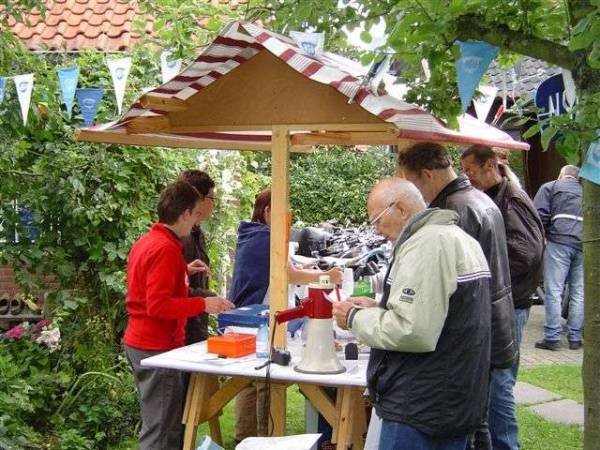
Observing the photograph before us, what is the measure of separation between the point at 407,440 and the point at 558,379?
4.52 metres

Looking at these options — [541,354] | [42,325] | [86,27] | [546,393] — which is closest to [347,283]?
[42,325]

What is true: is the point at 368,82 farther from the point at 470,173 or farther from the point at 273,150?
the point at 470,173

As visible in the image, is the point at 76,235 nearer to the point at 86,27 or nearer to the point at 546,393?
the point at 546,393

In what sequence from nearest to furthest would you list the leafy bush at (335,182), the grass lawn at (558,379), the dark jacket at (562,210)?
the grass lawn at (558,379)
the dark jacket at (562,210)
the leafy bush at (335,182)

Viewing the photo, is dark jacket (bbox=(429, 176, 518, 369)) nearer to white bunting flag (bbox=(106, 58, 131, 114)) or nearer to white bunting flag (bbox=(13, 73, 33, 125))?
white bunting flag (bbox=(106, 58, 131, 114))

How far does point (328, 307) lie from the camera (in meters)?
3.64

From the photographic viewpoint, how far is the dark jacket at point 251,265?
4.80 meters

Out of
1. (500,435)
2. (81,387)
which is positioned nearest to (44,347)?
(81,387)

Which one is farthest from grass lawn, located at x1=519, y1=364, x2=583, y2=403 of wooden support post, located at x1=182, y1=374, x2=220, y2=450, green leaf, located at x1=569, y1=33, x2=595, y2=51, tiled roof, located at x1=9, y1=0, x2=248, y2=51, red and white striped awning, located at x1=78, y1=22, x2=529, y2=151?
tiled roof, located at x1=9, y1=0, x2=248, y2=51

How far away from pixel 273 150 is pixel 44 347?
8.76 feet

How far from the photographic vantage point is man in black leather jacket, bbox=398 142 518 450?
12.1ft

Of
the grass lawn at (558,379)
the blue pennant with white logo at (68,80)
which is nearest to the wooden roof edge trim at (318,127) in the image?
the blue pennant with white logo at (68,80)

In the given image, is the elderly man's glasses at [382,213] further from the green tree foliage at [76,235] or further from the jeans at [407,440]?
the green tree foliage at [76,235]

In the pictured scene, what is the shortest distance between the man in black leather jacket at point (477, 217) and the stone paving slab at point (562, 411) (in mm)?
2361
